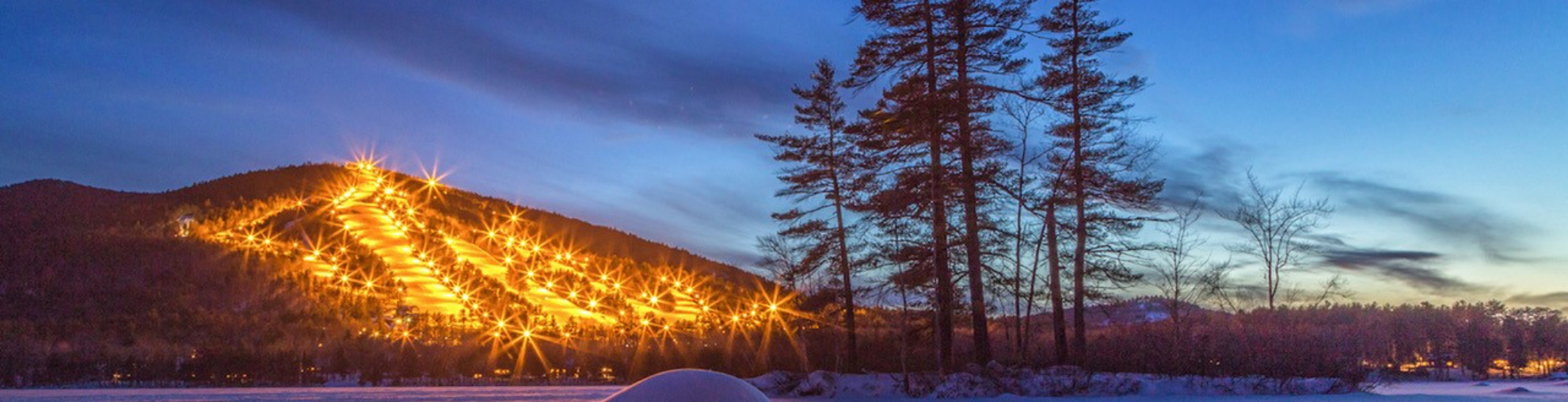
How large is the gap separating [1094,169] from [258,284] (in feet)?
90.1

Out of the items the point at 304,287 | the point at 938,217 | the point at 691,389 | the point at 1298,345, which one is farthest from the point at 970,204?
the point at 304,287

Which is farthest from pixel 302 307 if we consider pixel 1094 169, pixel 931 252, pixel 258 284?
pixel 1094 169

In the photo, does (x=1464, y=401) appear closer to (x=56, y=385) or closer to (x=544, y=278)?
(x=56, y=385)

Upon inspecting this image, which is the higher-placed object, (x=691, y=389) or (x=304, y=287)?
(x=304, y=287)

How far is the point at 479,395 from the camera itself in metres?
20.6

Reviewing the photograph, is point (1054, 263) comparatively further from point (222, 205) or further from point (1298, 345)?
point (222, 205)

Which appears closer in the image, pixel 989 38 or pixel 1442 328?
pixel 989 38

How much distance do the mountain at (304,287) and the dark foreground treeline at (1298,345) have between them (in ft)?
26.5

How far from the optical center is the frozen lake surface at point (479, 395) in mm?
18391

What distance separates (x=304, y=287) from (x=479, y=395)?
57.2ft

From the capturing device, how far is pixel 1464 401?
1880 centimetres

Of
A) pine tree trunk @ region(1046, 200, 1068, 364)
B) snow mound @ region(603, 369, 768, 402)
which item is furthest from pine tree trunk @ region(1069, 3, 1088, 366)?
snow mound @ region(603, 369, 768, 402)

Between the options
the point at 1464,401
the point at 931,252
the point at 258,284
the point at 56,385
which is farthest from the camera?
the point at 258,284

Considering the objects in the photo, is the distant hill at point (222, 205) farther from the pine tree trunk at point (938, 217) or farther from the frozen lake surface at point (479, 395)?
the pine tree trunk at point (938, 217)
